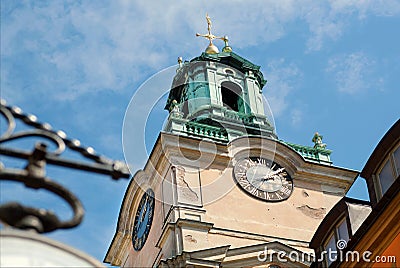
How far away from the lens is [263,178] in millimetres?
25750

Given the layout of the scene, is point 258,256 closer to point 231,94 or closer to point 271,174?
point 271,174

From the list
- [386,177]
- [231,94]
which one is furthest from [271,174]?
[386,177]

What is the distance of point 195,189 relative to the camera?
80.2 feet

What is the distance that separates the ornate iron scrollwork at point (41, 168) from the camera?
2.81 meters

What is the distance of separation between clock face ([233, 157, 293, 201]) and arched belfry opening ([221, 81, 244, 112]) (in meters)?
4.71

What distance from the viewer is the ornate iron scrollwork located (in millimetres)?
2812

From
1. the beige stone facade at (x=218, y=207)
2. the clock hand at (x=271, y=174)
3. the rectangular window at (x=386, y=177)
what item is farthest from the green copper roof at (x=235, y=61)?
the rectangular window at (x=386, y=177)

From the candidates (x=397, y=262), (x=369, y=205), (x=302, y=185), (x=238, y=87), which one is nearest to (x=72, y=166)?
(x=397, y=262)

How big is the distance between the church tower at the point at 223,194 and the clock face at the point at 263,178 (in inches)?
1.2

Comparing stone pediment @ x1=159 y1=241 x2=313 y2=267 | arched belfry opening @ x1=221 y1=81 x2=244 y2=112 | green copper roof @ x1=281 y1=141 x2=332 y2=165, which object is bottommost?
stone pediment @ x1=159 y1=241 x2=313 y2=267

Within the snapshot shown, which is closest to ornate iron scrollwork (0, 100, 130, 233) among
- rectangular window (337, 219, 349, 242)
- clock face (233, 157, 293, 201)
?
rectangular window (337, 219, 349, 242)

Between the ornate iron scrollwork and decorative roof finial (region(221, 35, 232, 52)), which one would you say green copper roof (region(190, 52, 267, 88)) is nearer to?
decorative roof finial (region(221, 35, 232, 52))

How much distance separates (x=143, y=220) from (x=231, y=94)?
6638 millimetres

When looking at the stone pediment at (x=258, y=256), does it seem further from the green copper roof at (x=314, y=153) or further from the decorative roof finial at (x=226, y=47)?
the decorative roof finial at (x=226, y=47)
